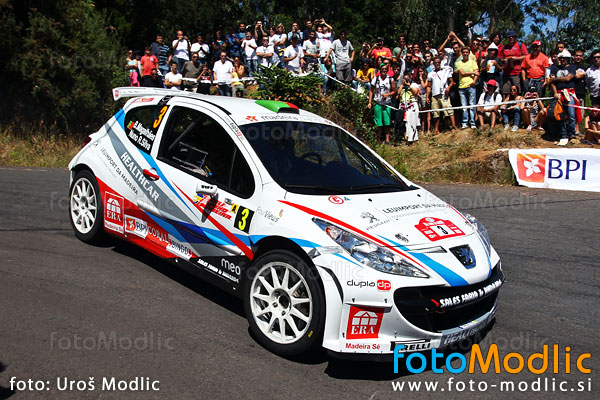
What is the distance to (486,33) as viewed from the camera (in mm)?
36094

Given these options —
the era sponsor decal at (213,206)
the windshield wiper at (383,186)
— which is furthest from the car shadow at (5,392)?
the windshield wiper at (383,186)

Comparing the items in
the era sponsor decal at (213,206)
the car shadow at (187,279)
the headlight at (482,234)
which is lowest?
the car shadow at (187,279)

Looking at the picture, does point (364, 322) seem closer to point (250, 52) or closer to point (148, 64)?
point (250, 52)

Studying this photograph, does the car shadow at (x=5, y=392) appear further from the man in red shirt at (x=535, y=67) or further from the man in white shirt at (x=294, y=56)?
the man in white shirt at (x=294, y=56)

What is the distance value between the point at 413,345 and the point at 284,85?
10.5m

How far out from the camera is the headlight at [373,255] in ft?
13.1

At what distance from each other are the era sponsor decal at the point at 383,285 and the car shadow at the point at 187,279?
1.55 meters

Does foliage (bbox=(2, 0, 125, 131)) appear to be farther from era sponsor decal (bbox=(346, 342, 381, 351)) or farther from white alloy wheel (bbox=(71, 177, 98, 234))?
era sponsor decal (bbox=(346, 342, 381, 351))

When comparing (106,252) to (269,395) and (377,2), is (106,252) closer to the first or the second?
(269,395)

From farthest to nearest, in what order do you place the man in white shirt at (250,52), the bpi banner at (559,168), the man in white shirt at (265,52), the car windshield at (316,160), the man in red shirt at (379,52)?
the man in white shirt at (250,52) → the man in white shirt at (265,52) → the man in red shirt at (379,52) → the bpi banner at (559,168) → the car windshield at (316,160)

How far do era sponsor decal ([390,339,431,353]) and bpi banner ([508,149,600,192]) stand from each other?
829 centimetres

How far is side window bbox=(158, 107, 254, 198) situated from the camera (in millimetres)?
4945

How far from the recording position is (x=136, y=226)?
5895 millimetres

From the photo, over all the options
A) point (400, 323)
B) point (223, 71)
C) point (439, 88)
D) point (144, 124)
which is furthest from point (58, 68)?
point (400, 323)
